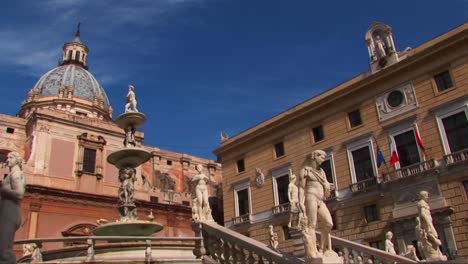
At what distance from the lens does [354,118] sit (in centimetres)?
2617

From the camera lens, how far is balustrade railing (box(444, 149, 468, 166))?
20373 mm

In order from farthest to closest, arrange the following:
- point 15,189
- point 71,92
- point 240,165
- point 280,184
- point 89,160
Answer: point 71,92
point 89,160
point 240,165
point 280,184
point 15,189

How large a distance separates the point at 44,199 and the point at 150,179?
40.7 ft

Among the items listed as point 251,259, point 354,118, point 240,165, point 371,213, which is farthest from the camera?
point 240,165

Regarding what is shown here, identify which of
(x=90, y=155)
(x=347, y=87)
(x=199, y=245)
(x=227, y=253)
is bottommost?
(x=227, y=253)

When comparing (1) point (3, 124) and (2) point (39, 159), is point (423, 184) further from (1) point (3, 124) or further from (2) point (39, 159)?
(1) point (3, 124)

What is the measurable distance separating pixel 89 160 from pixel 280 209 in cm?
1598

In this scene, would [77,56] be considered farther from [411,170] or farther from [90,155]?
[411,170]

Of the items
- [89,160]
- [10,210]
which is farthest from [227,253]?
[89,160]

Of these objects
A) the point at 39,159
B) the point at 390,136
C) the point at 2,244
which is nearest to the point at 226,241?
the point at 2,244

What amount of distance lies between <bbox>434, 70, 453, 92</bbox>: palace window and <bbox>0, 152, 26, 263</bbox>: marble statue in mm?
21474

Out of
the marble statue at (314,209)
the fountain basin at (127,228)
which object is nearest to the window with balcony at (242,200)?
the fountain basin at (127,228)

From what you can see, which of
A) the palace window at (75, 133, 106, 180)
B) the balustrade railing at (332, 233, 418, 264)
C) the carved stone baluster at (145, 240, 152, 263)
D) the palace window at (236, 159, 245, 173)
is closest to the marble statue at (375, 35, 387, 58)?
the palace window at (236, 159, 245, 173)

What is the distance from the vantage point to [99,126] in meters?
35.7
